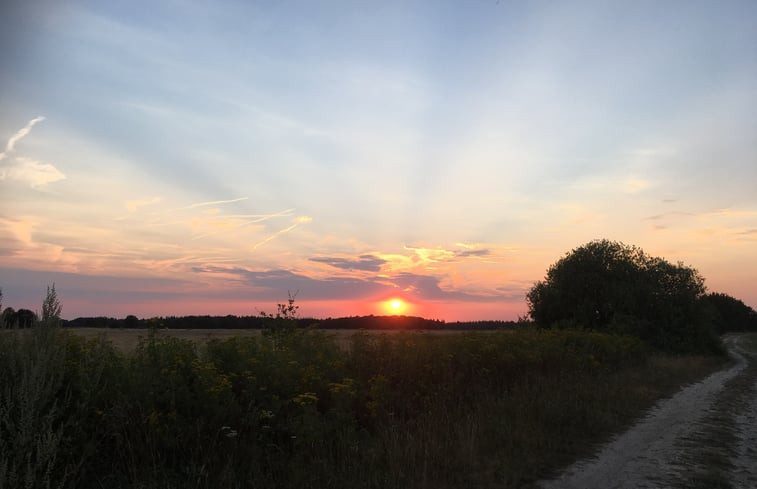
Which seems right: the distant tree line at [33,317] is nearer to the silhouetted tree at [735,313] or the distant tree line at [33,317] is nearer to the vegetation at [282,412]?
the vegetation at [282,412]

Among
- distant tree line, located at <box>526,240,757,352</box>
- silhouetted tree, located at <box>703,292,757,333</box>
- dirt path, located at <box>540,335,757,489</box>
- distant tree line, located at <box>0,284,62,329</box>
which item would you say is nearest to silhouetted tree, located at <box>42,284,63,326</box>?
distant tree line, located at <box>0,284,62,329</box>

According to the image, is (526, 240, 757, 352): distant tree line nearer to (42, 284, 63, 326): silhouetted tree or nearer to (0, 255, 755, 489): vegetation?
(0, 255, 755, 489): vegetation

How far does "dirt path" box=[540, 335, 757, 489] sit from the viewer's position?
7.63 meters

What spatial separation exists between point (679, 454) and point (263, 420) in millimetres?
7630

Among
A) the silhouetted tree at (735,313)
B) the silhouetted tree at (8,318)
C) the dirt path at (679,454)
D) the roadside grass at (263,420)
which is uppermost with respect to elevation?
the silhouetted tree at (735,313)

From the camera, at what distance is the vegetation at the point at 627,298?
4306cm

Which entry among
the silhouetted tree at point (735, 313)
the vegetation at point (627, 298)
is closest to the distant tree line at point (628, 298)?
the vegetation at point (627, 298)

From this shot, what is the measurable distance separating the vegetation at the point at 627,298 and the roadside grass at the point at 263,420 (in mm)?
34125

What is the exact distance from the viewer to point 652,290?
148ft

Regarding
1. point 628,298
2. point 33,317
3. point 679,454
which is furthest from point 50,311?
point 628,298

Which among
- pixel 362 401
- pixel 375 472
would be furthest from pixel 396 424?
pixel 375 472

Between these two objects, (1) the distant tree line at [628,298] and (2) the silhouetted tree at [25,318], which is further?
(1) the distant tree line at [628,298]

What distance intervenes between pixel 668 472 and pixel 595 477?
4.38ft

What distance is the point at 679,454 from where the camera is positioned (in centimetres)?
924
